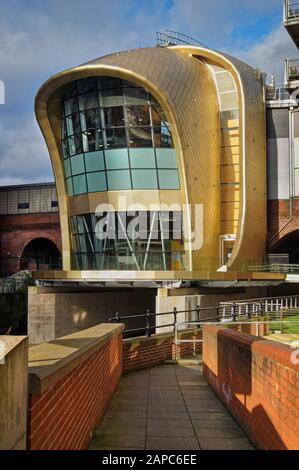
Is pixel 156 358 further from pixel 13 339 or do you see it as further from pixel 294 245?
pixel 294 245

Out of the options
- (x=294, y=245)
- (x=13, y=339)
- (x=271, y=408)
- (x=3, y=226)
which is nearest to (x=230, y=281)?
(x=294, y=245)

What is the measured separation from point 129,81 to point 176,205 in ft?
25.7

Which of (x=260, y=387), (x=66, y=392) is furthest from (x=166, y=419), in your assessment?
(x=66, y=392)

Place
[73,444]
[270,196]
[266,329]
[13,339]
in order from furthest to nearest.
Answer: [270,196] < [266,329] < [73,444] < [13,339]

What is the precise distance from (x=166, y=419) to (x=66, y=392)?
3370 mm

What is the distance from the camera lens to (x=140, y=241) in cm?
3259

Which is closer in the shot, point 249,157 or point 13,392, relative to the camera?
point 13,392

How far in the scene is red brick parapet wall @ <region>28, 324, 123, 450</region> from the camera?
4.38 metres

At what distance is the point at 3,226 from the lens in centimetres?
5969

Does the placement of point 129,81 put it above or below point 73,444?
above

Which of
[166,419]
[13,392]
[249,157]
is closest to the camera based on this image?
[13,392]

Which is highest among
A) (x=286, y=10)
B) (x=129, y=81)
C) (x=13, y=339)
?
(x=286, y=10)

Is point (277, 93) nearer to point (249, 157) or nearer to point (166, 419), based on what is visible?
point (249, 157)

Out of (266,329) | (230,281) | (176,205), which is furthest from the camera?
(176,205)
